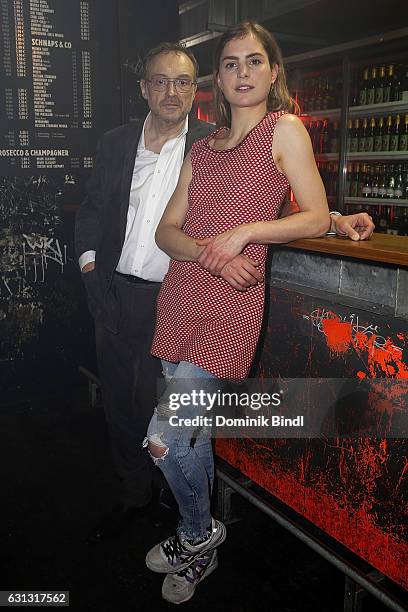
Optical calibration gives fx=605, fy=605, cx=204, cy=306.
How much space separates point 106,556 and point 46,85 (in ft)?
7.93

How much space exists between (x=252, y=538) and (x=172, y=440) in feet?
2.23

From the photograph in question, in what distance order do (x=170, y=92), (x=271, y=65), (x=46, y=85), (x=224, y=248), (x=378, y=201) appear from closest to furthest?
(x=224, y=248) → (x=271, y=65) → (x=170, y=92) → (x=46, y=85) → (x=378, y=201)

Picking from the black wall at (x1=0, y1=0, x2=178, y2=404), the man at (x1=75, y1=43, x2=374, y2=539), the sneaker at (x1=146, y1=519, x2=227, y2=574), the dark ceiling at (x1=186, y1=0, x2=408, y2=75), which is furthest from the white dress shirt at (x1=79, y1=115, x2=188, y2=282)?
the dark ceiling at (x1=186, y1=0, x2=408, y2=75)

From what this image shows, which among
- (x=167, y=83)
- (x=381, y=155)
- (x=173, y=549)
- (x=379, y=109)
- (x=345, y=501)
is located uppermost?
(x=379, y=109)

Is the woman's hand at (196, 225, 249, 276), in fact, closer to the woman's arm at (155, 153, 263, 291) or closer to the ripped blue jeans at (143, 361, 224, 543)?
the woman's arm at (155, 153, 263, 291)

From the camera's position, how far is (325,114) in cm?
413

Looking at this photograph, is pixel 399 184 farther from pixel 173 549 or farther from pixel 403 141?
pixel 173 549

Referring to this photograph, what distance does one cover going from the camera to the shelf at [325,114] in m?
4.03

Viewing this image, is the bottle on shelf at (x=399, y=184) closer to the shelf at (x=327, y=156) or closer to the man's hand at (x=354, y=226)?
the shelf at (x=327, y=156)

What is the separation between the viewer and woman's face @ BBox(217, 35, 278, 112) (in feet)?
5.15

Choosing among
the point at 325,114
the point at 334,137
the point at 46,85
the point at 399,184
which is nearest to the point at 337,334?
the point at 46,85

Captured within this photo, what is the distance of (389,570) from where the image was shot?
164 cm

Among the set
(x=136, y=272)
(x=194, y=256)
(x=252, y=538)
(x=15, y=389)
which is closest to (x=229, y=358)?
(x=194, y=256)

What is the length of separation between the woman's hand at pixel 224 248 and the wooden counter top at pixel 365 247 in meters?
0.23
